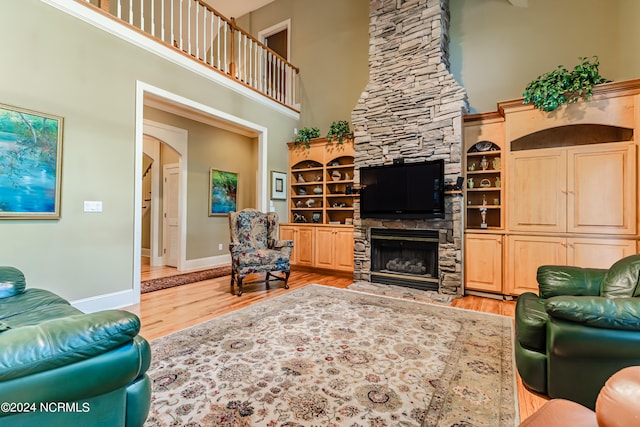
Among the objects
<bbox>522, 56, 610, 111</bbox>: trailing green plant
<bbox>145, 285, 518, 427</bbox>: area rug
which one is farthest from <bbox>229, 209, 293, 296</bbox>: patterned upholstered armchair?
<bbox>522, 56, 610, 111</bbox>: trailing green plant

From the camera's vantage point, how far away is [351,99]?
19.3 ft

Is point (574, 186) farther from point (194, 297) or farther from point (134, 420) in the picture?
point (194, 297)

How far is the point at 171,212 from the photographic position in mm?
6199

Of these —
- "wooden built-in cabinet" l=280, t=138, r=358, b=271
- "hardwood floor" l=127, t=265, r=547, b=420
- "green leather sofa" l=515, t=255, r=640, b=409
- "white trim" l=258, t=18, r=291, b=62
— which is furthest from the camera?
"white trim" l=258, t=18, r=291, b=62

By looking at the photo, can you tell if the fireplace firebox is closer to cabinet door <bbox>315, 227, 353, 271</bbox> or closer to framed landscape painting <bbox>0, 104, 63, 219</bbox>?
cabinet door <bbox>315, 227, 353, 271</bbox>

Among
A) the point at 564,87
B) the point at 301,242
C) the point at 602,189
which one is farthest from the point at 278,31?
the point at 602,189

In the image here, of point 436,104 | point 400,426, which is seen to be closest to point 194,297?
point 400,426

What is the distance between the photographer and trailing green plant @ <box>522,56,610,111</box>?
3.29 metres

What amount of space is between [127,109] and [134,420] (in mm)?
3560

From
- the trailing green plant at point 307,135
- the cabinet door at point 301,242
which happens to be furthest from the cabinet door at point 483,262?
the trailing green plant at point 307,135

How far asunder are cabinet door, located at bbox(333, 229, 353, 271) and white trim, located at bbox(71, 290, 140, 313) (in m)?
3.11

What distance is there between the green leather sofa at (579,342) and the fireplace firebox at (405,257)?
7.96ft

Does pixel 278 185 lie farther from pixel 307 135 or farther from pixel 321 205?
pixel 307 135

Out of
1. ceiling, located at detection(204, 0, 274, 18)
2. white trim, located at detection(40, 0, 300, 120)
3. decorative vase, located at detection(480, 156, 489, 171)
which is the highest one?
ceiling, located at detection(204, 0, 274, 18)
